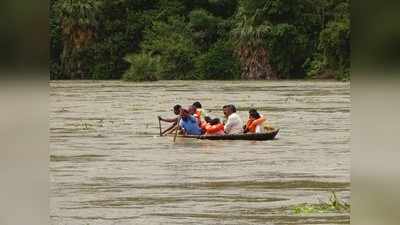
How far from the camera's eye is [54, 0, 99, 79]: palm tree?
22.5 ft

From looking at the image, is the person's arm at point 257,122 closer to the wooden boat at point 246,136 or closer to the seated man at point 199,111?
the wooden boat at point 246,136

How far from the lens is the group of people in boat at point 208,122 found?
7074 millimetres

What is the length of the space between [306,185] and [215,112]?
80 cm

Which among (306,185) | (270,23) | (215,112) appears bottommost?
(306,185)

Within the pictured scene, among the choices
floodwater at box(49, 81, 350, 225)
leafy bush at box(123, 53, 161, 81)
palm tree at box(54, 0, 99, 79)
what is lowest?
floodwater at box(49, 81, 350, 225)

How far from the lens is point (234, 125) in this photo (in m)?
7.07

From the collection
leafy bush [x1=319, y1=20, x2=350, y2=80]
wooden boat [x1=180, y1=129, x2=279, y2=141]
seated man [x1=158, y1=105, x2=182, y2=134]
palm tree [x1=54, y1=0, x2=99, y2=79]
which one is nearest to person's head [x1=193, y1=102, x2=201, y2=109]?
seated man [x1=158, y1=105, x2=182, y2=134]

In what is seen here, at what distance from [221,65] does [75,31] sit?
99cm

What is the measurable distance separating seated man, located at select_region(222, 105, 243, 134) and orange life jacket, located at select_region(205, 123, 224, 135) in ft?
0.10

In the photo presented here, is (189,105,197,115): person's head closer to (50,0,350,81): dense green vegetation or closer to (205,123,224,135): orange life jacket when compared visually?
(205,123,224,135): orange life jacket

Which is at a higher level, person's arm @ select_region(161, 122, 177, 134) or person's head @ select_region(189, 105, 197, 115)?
person's head @ select_region(189, 105, 197, 115)
